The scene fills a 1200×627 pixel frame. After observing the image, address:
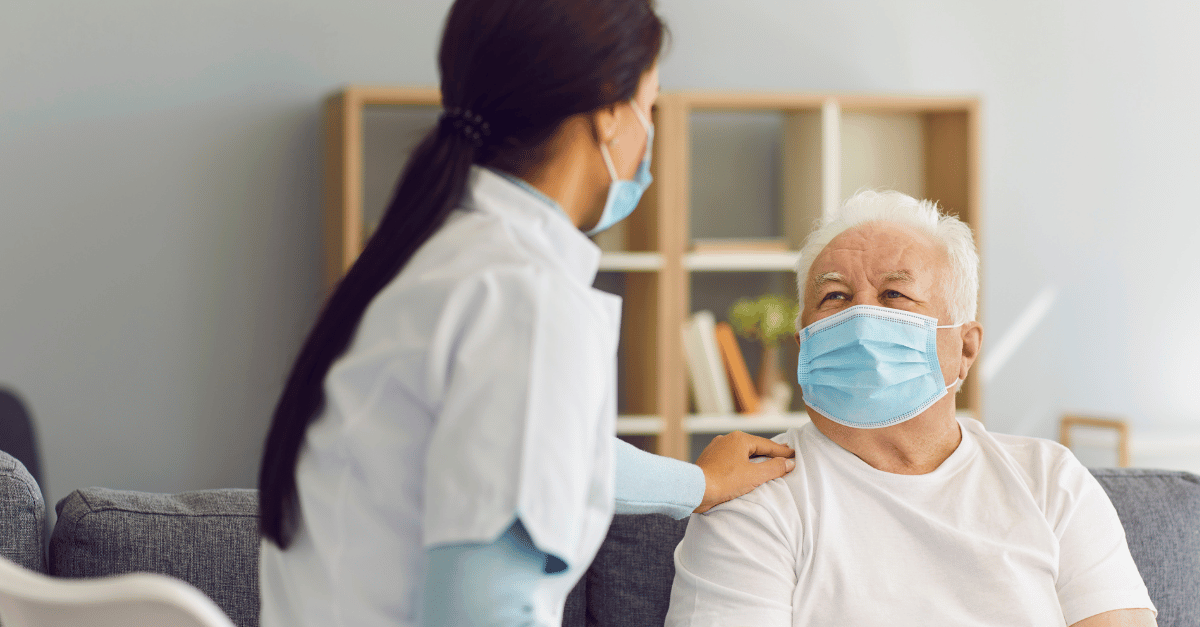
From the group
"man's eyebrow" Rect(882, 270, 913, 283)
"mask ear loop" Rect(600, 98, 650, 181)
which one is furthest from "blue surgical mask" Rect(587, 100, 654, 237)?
"man's eyebrow" Rect(882, 270, 913, 283)

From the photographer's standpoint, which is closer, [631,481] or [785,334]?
[631,481]

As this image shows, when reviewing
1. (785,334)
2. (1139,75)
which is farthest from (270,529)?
(1139,75)

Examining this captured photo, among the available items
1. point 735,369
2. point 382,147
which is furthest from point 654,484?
point 382,147

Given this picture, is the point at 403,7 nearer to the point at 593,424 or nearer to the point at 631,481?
the point at 631,481

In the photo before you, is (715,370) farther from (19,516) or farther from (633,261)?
(19,516)

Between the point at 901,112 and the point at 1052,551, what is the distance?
6.48ft

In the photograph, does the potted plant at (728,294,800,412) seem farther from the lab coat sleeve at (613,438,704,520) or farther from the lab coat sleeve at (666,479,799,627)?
the lab coat sleeve at (613,438,704,520)

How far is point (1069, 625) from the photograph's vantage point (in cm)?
123

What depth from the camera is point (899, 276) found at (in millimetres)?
1365

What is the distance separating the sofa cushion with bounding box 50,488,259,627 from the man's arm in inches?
43.4

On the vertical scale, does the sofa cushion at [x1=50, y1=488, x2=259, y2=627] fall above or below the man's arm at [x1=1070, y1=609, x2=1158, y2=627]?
above

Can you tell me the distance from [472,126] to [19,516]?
88 centimetres

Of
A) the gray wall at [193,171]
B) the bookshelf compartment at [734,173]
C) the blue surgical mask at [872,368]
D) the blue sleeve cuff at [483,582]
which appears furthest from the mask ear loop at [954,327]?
the gray wall at [193,171]

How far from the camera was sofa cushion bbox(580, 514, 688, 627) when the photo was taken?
1.40m
